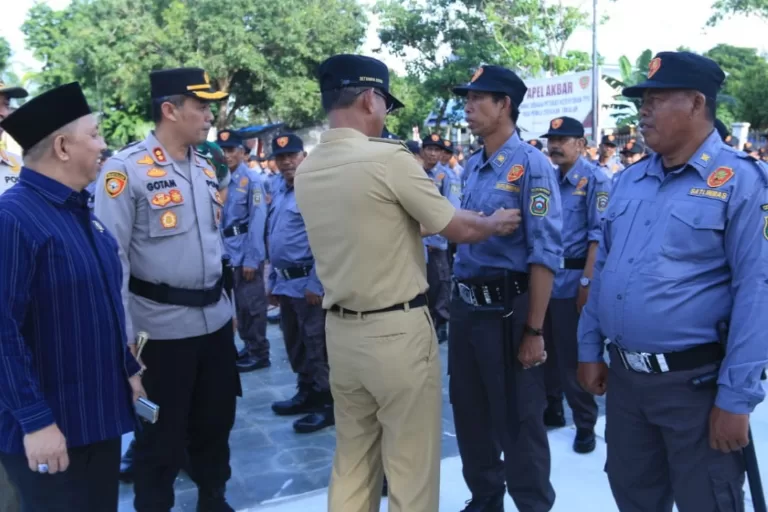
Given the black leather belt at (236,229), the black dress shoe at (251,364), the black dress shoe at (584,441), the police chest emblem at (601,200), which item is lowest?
the black dress shoe at (251,364)

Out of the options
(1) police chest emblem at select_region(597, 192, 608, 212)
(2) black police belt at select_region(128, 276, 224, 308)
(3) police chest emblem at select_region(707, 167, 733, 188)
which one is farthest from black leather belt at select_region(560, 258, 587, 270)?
(2) black police belt at select_region(128, 276, 224, 308)

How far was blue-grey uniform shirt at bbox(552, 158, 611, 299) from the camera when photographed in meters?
4.34

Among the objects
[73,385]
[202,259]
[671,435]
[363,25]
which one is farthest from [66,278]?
[363,25]

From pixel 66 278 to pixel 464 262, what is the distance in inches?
69.7

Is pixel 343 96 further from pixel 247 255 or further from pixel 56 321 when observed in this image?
pixel 247 255

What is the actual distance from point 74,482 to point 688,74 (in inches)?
96.2

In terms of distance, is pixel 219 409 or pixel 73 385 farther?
pixel 219 409

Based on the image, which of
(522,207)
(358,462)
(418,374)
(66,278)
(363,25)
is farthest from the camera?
(363,25)

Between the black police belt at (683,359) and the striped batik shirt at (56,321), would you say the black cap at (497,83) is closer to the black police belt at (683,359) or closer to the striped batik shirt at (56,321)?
the black police belt at (683,359)

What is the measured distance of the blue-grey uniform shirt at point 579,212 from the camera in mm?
4344

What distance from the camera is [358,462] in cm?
262

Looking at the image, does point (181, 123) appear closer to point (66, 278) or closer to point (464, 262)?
point (66, 278)

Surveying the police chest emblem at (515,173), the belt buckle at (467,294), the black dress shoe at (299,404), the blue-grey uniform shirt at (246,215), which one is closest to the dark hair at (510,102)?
the police chest emblem at (515,173)

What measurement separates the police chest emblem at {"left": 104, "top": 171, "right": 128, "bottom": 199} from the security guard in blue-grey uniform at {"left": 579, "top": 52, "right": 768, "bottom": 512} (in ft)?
6.79
